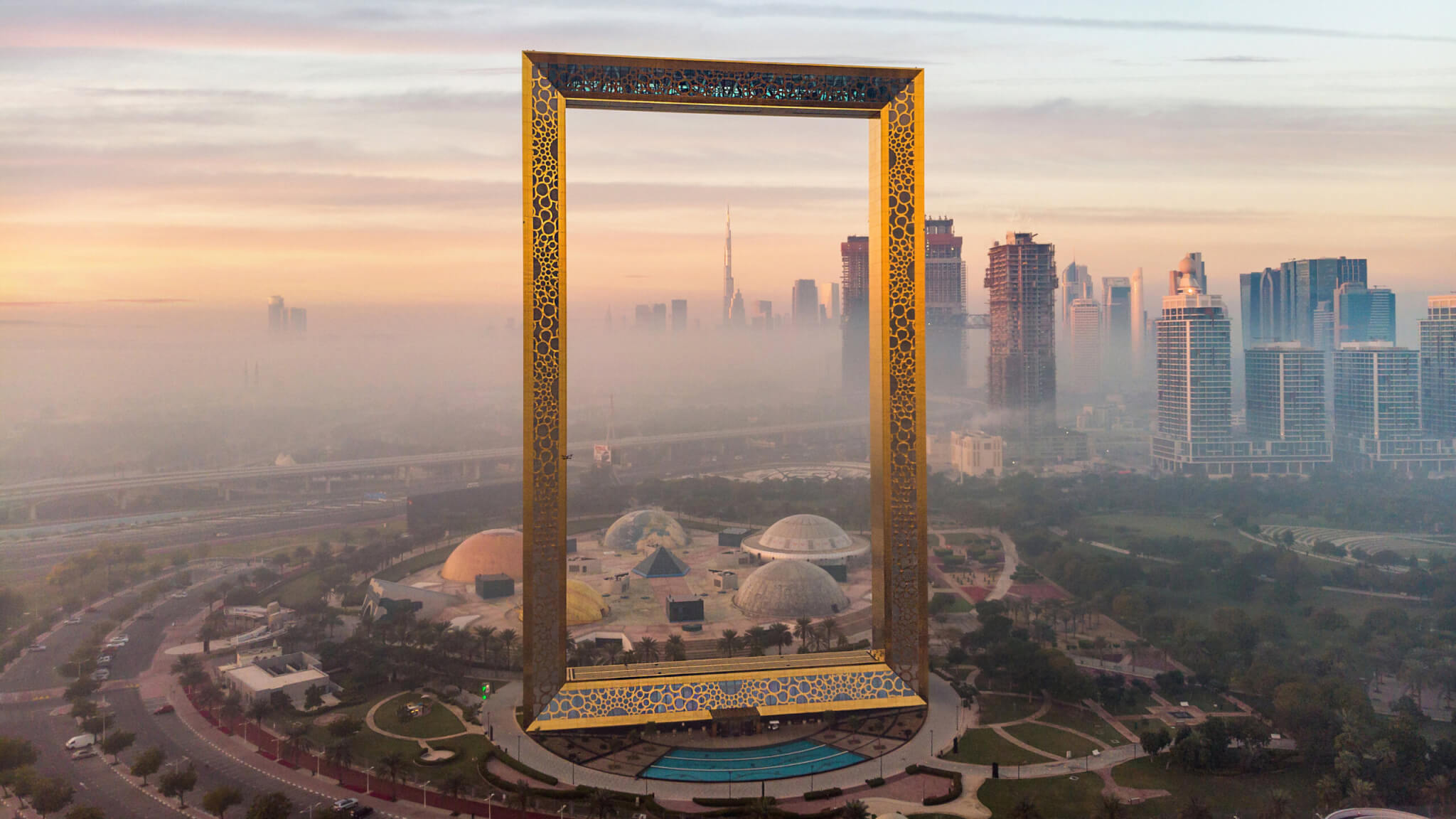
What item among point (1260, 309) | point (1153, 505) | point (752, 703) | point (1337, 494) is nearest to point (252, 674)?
point (752, 703)

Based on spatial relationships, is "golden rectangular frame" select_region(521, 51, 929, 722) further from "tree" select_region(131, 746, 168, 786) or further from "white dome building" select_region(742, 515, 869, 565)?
"white dome building" select_region(742, 515, 869, 565)

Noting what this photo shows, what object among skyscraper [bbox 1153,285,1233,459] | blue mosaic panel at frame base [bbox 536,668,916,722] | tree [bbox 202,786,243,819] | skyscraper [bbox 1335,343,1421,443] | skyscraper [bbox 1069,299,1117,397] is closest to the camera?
tree [bbox 202,786,243,819]

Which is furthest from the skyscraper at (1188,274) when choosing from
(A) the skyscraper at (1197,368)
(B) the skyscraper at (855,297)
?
(B) the skyscraper at (855,297)

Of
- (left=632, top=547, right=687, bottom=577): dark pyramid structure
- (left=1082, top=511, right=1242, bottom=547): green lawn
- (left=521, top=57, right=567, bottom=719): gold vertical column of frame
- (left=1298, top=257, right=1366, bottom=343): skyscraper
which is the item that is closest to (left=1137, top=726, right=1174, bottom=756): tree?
(left=521, top=57, right=567, bottom=719): gold vertical column of frame

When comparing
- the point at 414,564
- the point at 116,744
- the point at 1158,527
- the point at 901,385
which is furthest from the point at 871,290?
the point at 1158,527

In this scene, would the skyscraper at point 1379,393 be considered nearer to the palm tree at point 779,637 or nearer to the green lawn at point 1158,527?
the green lawn at point 1158,527

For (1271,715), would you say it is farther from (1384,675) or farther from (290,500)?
(290,500)
